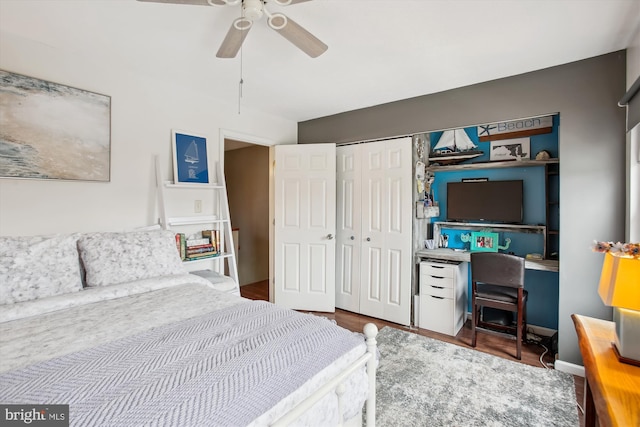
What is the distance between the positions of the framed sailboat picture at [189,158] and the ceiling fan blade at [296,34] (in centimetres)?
161

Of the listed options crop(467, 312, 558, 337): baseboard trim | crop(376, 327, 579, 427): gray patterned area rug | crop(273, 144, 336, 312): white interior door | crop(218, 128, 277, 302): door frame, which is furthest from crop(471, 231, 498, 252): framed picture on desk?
crop(218, 128, 277, 302): door frame

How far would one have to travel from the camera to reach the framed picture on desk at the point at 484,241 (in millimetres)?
3176

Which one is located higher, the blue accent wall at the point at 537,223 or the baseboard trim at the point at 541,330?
the blue accent wall at the point at 537,223

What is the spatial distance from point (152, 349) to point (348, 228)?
266cm

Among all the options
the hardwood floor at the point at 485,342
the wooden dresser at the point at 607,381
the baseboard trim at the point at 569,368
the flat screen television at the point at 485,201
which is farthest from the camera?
the flat screen television at the point at 485,201

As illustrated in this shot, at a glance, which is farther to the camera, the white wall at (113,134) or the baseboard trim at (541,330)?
the baseboard trim at (541,330)

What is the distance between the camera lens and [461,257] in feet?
9.71

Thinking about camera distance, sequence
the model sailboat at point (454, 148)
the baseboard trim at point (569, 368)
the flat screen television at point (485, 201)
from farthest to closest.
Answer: the model sailboat at point (454, 148)
the flat screen television at point (485, 201)
the baseboard trim at point (569, 368)

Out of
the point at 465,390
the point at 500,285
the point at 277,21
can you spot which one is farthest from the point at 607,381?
the point at 277,21

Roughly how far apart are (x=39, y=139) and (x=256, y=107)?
1948mm

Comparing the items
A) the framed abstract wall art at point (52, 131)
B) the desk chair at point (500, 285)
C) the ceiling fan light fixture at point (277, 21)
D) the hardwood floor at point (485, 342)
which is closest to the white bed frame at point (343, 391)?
the hardwood floor at point (485, 342)

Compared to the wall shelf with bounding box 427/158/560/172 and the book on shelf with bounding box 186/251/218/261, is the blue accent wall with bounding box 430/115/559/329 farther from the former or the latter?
the book on shelf with bounding box 186/251/218/261

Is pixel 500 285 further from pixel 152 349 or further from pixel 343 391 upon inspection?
pixel 152 349

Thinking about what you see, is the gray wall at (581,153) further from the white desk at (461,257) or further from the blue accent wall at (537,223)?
the blue accent wall at (537,223)
